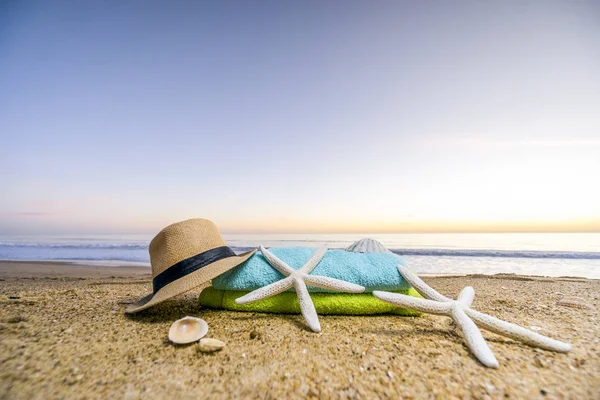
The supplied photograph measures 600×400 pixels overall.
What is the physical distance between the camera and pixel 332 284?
240 cm

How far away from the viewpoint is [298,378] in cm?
159

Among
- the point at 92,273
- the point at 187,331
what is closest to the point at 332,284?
the point at 187,331

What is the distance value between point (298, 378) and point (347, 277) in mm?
1110

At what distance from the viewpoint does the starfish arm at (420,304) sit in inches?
85.4

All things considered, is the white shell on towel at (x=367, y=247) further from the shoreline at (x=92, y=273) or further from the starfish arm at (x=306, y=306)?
the shoreline at (x=92, y=273)

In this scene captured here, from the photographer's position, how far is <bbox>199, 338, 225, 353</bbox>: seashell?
1862 mm

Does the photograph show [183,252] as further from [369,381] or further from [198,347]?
[369,381]

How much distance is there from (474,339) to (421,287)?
23.1 inches

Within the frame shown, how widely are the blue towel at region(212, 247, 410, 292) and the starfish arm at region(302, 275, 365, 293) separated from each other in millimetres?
121

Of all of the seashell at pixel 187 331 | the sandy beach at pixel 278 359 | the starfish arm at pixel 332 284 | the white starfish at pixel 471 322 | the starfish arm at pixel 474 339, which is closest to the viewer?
the sandy beach at pixel 278 359

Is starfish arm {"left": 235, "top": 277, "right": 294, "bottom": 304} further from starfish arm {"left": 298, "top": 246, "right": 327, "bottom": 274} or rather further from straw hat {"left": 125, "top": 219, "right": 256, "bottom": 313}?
straw hat {"left": 125, "top": 219, "right": 256, "bottom": 313}

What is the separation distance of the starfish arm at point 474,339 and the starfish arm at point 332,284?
29.2 inches

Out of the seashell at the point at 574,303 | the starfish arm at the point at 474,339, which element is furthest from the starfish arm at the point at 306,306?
the seashell at the point at 574,303

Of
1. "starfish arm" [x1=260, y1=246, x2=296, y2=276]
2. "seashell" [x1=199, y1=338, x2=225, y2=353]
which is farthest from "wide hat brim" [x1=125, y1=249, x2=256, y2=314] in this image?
"seashell" [x1=199, y1=338, x2=225, y2=353]
